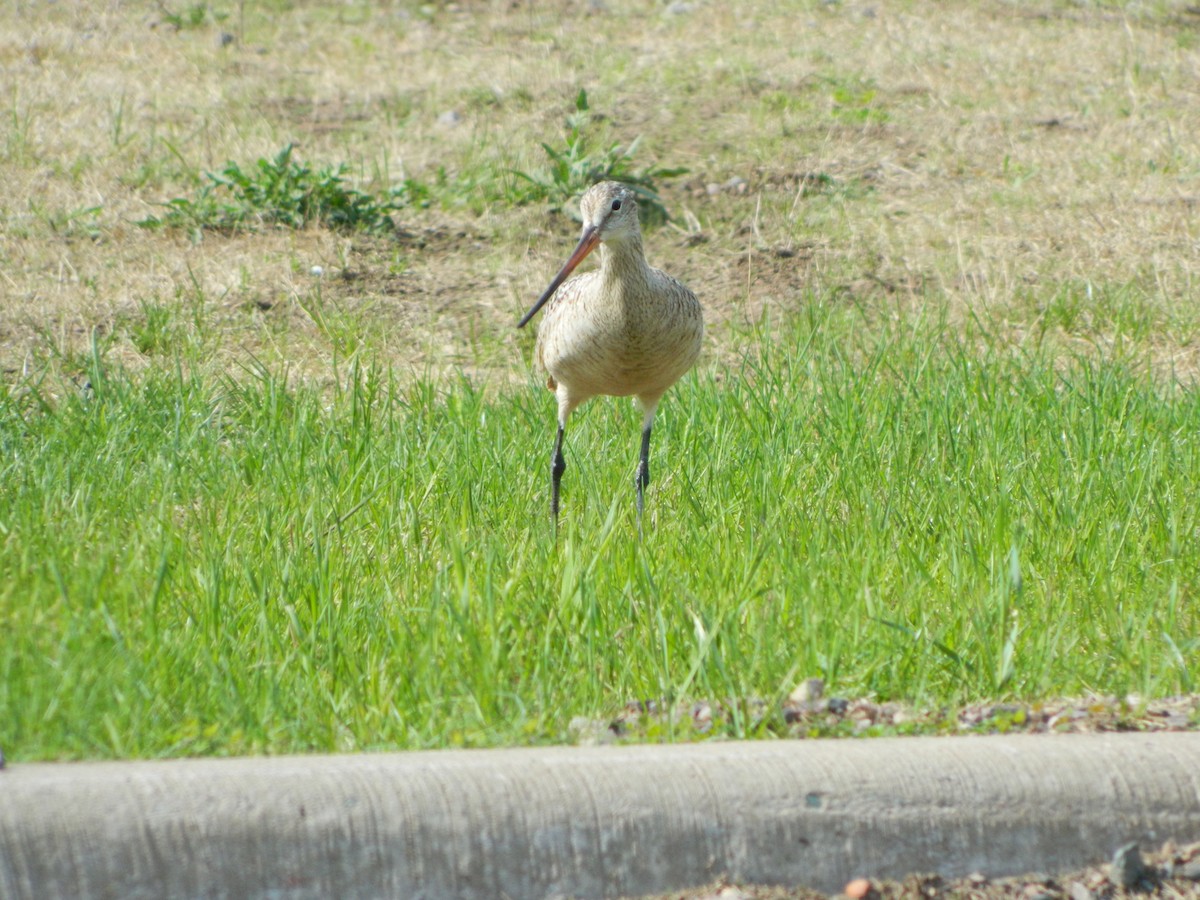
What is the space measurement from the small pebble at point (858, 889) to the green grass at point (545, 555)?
493mm

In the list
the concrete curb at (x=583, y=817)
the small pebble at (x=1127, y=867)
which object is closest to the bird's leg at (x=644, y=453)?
the concrete curb at (x=583, y=817)

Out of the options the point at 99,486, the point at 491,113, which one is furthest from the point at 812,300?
the point at 99,486

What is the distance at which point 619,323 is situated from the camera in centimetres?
519

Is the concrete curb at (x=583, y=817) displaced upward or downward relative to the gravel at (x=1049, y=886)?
upward

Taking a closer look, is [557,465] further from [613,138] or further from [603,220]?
[613,138]

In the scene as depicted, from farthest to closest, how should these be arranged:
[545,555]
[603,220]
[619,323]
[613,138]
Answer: [613,138]
[619,323]
[603,220]
[545,555]

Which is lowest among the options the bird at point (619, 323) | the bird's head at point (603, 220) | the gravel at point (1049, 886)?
the gravel at point (1049, 886)

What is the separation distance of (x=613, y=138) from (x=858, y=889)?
281 inches

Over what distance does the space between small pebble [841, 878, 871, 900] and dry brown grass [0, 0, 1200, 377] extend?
4522mm

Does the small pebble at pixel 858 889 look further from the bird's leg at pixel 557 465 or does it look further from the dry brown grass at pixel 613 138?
the dry brown grass at pixel 613 138

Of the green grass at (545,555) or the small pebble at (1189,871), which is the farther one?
the green grass at (545,555)

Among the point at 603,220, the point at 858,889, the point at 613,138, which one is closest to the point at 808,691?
the point at 858,889

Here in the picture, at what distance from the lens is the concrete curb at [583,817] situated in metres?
2.56

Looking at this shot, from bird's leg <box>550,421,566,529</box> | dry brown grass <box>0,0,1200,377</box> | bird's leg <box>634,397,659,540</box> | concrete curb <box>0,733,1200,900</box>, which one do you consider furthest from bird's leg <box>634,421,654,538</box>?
concrete curb <box>0,733,1200,900</box>
